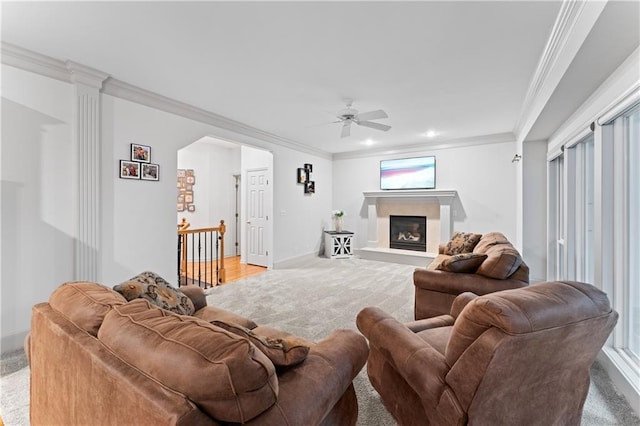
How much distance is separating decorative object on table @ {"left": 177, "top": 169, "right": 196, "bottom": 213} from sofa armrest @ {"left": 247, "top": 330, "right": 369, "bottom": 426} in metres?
Result: 6.25

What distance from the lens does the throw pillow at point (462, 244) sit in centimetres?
409

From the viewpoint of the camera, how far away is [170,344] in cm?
88

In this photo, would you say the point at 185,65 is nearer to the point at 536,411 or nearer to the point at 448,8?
the point at 448,8

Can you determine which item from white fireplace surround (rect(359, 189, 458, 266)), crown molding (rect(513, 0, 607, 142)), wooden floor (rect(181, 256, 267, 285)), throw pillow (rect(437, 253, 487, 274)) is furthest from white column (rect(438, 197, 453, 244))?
wooden floor (rect(181, 256, 267, 285))

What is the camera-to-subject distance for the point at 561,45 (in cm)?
219

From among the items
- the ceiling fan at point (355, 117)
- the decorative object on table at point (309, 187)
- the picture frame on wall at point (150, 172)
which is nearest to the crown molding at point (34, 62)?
the picture frame on wall at point (150, 172)

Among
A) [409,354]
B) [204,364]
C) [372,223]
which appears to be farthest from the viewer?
[372,223]

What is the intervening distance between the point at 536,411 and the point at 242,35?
9.76 feet

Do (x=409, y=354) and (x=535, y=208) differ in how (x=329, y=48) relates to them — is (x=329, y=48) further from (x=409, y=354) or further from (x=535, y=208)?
(x=535, y=208)

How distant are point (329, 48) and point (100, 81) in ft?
7.97

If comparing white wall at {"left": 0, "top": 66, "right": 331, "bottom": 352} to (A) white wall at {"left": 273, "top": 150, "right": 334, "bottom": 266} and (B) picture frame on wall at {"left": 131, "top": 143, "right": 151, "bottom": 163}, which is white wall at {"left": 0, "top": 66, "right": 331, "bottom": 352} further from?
(A) white wall at {"left": 273, "top": 150, "right": 334, "bottom": 266}

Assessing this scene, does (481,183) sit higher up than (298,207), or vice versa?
(481,183)

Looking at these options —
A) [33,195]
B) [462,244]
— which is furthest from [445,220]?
[33,195]

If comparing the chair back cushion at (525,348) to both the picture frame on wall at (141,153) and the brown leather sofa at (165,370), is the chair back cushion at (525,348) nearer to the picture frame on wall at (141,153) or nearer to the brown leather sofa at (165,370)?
the brown leather sofa at (165,370)
